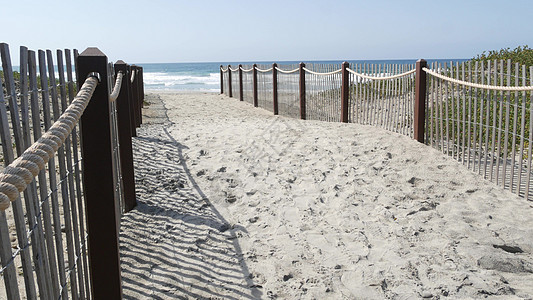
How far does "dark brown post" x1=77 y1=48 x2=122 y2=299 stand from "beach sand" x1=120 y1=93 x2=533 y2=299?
0.57m

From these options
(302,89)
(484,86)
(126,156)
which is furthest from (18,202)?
(302,89)

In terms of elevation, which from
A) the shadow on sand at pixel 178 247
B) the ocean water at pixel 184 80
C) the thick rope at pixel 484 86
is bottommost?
the shadow on sand at pixel 178 247

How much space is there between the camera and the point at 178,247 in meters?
3.93

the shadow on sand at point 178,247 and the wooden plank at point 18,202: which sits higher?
the wooden plank at point 18,202

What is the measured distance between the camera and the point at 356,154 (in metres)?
6.49

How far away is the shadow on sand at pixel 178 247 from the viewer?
3.27 m

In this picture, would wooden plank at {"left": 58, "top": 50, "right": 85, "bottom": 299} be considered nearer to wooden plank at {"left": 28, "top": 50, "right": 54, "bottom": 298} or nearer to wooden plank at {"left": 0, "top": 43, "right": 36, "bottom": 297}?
wooden plank at {"left": 28, "top": 50, "right": 54, "bottom": 298}

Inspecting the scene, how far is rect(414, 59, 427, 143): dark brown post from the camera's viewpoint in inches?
266

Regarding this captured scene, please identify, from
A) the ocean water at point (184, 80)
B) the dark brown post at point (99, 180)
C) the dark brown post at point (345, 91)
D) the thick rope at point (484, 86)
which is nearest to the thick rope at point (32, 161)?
the dark brown post at point (99, 180)

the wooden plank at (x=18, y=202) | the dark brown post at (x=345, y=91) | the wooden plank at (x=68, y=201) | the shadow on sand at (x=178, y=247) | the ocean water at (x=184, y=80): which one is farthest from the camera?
the ocean water at (x=184, y=80)

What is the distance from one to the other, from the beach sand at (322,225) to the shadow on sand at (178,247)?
0.04 feet

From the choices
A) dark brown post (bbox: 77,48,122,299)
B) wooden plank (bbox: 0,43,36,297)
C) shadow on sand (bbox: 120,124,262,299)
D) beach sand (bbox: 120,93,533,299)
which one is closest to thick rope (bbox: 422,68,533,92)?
beach sand (bbox: 120,93,533,299)

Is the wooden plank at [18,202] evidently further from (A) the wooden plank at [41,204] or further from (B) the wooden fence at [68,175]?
(A) the wooden plank at [41,204]

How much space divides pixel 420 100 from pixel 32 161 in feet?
20.0
